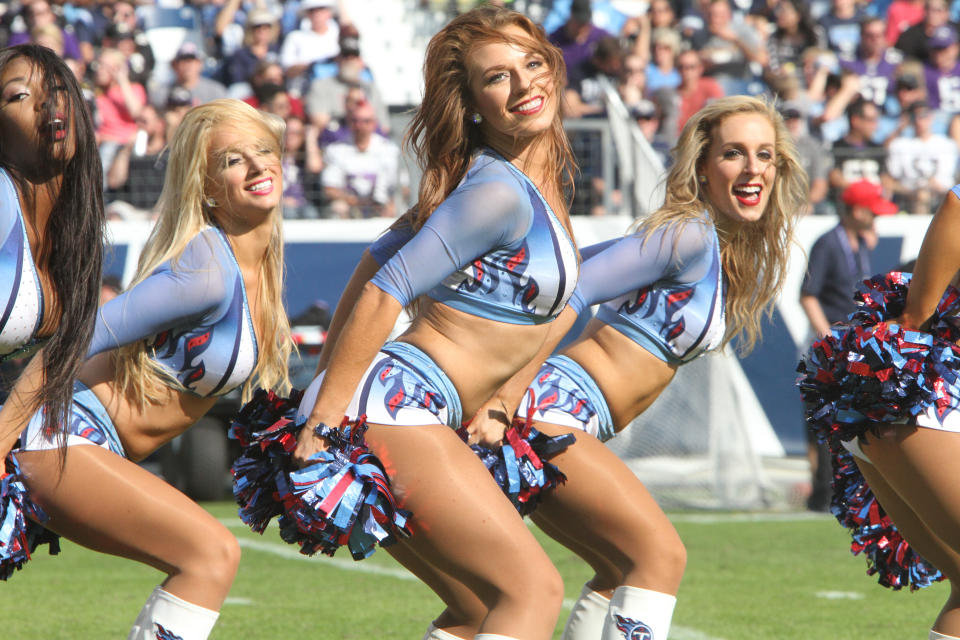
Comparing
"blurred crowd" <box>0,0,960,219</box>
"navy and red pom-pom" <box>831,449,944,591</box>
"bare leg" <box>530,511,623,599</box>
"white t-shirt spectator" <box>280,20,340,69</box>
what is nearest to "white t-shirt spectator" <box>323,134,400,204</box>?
"blurred crowd" <box>0,0,960,219</box>

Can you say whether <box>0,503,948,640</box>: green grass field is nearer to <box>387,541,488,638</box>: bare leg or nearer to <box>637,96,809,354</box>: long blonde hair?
<box>637,96,809,354</box>: long blonde hair

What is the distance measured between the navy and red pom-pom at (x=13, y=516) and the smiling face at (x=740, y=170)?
221 cm

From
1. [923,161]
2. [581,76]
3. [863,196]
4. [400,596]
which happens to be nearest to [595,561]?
[400,596]

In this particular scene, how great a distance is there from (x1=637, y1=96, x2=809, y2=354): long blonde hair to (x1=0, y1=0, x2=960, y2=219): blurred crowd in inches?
220

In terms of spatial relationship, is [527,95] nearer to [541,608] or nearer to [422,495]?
[422,495]

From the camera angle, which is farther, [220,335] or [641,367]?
[641,367]

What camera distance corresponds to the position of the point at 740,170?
13.3 feet

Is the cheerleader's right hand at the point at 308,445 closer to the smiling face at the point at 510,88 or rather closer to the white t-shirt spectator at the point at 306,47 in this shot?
the smiling face at the point at 510,88

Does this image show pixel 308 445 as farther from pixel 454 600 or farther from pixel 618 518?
pixel 618 518

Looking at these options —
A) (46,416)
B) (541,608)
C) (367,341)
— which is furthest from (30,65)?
(541,608)

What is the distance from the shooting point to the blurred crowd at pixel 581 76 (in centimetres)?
1057


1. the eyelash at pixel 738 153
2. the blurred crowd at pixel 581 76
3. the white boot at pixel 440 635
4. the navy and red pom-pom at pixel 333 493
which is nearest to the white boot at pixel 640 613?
the white boot at pixel 440 635

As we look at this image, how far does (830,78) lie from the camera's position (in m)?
13.0

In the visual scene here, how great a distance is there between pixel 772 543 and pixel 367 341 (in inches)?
210
